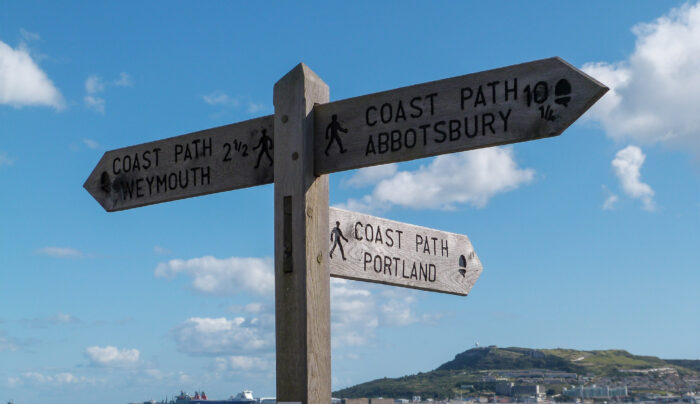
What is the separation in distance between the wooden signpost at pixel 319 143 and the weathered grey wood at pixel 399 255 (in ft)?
1.24

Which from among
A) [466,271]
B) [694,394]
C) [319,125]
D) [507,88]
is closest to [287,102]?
[319,125]

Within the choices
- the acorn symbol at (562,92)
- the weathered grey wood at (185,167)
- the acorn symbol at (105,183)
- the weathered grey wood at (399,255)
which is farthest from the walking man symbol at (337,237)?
the acorn symbol at (562,92)

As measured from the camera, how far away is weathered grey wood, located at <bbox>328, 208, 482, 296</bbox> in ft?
10.5

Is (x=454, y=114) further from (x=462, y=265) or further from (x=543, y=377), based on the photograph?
(x=543, y=377)

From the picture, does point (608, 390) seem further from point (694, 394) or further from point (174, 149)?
point (174, 149)

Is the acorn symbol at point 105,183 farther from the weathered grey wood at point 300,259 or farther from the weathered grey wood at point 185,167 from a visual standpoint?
the weathered grey wood at point 300,259

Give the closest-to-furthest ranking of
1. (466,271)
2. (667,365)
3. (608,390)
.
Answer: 1. (466,271)
2. (608,390)
3. (667,365)

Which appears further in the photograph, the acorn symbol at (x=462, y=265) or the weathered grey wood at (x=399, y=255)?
the acorn symbol at (x=462, y=265)

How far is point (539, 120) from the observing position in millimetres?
2395

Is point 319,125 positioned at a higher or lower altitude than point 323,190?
higher

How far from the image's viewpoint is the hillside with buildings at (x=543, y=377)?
13312 cm

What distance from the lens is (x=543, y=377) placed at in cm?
15138

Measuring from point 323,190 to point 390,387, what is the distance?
457 feet

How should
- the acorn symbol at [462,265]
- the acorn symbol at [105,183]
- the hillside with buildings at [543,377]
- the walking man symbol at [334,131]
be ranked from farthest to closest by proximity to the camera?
1. the hillside with buildings at [543,377]
2. the acorn symbol at [462,265]
3. the acorn symbol at [105,183]
4. the walking man symbol at [334,131]
